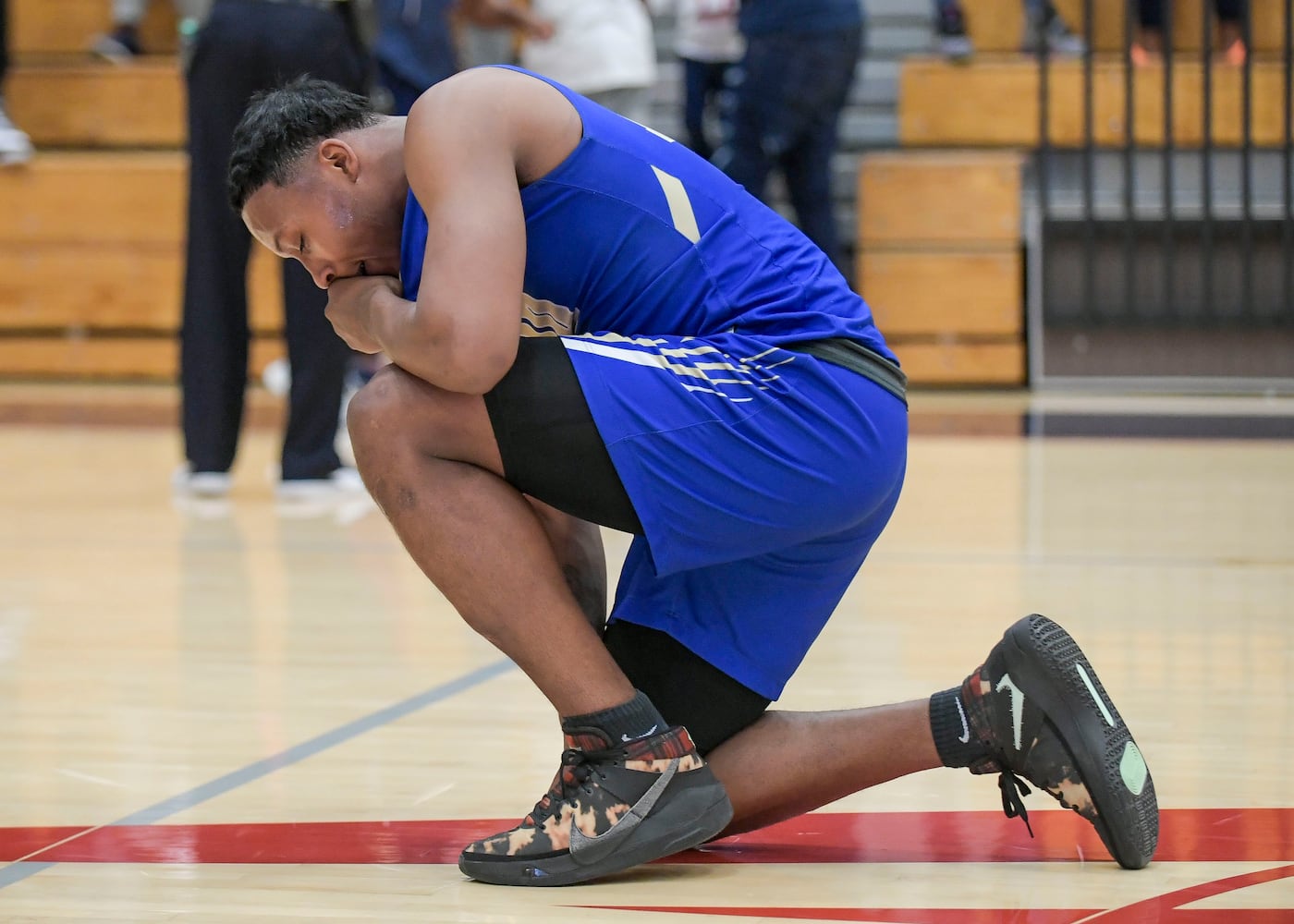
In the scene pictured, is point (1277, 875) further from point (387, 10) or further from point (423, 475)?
point (387, 10)

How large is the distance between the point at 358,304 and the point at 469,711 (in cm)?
68

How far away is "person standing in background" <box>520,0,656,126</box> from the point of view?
5.61 m

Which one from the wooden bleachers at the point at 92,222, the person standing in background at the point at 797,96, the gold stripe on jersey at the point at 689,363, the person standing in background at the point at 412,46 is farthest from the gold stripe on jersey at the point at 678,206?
the wooden bleachers at the point at 92,222

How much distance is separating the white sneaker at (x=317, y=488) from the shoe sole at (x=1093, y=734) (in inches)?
100

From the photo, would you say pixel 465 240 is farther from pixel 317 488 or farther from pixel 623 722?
pixel 317 488

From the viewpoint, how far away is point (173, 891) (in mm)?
1459

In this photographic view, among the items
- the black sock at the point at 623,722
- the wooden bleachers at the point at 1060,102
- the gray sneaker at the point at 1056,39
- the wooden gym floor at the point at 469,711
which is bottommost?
the wooden gym floor at the point at 469,711

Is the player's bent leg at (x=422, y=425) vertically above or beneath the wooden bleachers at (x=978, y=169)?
above

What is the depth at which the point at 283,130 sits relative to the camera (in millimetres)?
1579

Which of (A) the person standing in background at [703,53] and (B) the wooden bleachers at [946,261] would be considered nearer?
(A) the person standing in background at [703,53]

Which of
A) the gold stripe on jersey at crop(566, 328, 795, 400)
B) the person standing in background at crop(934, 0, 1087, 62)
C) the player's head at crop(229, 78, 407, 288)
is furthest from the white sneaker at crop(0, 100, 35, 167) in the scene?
the gold stripe on jersey at crop(566, 328, 795, 400)

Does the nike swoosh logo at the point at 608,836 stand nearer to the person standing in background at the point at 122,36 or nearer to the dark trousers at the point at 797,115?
the dark trousers at the point at 797,115

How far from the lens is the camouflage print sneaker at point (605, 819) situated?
146 cm

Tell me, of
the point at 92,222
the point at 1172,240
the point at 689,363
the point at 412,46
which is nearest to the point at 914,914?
the point at 689,363
